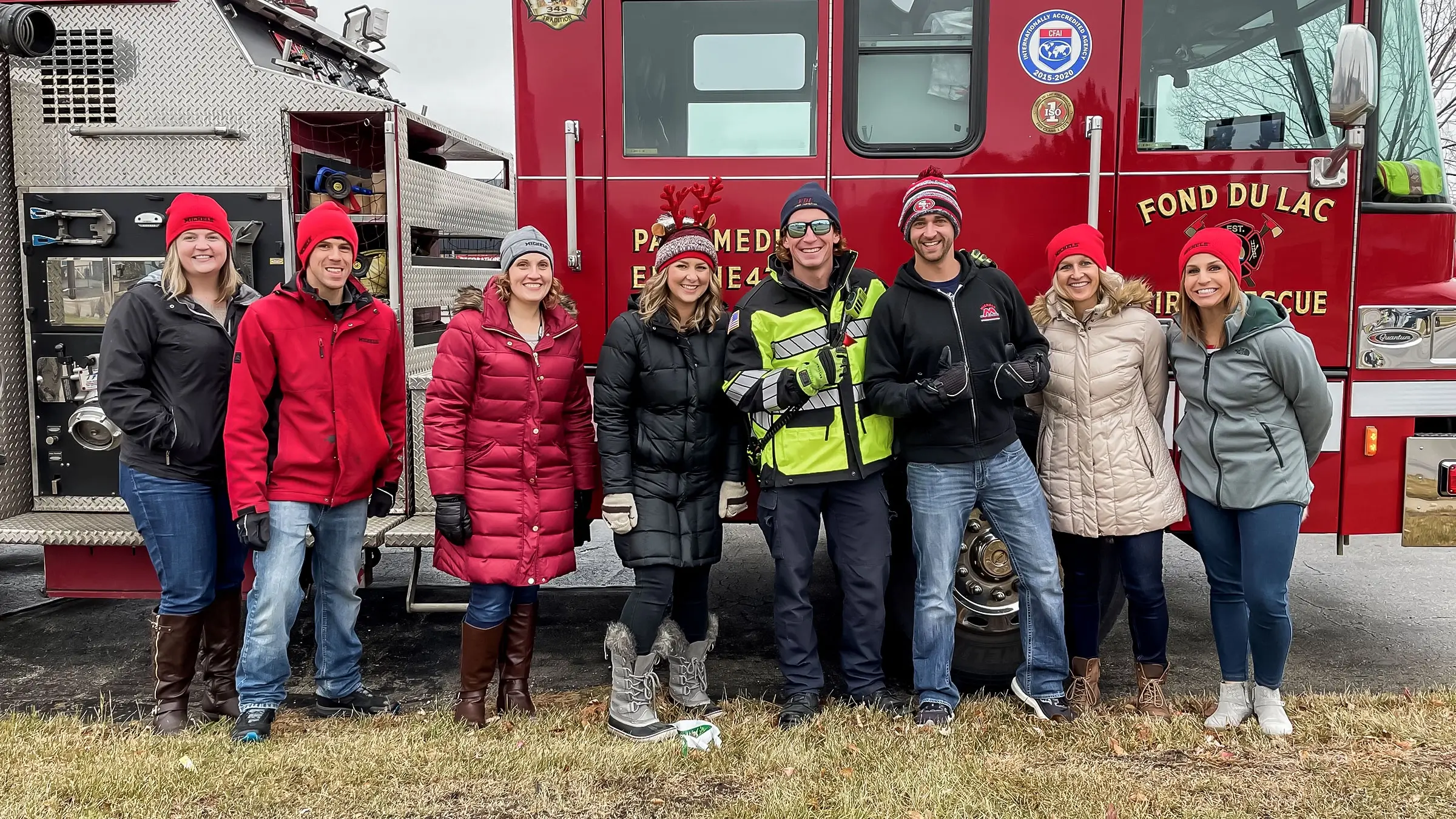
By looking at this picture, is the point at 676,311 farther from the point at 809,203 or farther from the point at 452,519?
the point at 452,519

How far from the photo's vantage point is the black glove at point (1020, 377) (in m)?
3.55

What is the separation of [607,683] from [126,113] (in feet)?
10.5

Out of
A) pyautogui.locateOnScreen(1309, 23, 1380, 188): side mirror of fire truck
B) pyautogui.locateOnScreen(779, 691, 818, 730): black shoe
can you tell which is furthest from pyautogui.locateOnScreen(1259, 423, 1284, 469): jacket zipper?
pyautogui.locateOnScreen(779, 691, 818, 730): black shoe

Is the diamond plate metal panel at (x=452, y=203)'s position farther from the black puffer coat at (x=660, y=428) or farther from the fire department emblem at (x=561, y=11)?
the black puffer coat at (x=660, y=428)

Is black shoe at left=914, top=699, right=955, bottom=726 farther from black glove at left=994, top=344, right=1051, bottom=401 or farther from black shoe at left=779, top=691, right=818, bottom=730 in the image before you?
black glove at left=994, top=344, right=1051, bottom=401

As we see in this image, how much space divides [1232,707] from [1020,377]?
151cm

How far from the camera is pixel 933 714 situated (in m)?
3.80

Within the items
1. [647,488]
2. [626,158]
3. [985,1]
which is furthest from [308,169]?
[985,1]

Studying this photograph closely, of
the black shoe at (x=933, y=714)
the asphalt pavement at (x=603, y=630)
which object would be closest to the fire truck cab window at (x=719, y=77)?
the black shoe at (x=933, y=714)

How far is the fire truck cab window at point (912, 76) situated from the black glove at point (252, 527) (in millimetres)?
2596

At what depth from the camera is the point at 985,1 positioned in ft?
13.4

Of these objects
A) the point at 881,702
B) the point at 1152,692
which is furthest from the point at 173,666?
the point at 1152,692

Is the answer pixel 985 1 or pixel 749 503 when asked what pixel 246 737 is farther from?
pixel 985 1

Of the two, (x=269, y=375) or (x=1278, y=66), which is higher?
(x=1278, y=66)
